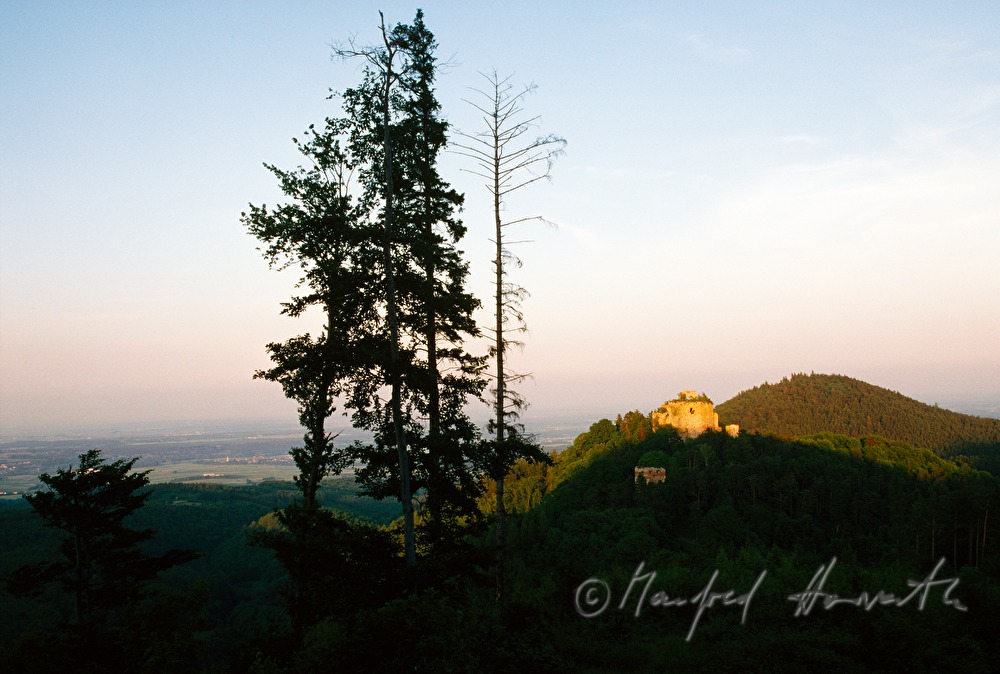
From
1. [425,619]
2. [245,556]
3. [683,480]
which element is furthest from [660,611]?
[245,556]

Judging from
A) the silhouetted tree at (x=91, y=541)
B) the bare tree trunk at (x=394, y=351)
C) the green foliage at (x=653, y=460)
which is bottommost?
the green foliage at (x=653, y=460)

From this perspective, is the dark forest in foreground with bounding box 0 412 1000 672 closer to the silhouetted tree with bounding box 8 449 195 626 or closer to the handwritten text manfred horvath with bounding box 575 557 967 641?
the handwritten text manfred horvath with bounding box 575 557 967 641

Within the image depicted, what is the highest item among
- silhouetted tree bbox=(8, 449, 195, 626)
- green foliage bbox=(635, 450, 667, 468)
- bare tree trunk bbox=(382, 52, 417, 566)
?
bare tree trunk bbox=(382, 52, 417, 566)

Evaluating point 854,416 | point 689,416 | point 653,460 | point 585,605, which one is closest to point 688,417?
point 689,416

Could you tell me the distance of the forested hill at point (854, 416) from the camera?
136125 mm

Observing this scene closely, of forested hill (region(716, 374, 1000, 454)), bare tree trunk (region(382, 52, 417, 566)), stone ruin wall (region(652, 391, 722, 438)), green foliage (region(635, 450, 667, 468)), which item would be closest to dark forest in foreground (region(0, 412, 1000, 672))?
bare tree trunk (region(382, 52, 417, 566))

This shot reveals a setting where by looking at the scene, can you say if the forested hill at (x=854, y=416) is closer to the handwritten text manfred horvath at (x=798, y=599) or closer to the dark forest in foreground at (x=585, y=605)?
the dark forest in foreground at (x=585, y=605)

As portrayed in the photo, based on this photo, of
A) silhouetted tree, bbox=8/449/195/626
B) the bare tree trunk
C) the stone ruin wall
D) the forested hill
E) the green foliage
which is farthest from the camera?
the forested hill

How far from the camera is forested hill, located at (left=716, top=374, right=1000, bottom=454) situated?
447 feet

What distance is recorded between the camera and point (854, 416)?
147375mm

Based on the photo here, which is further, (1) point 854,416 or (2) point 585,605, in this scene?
(1) point 854,416

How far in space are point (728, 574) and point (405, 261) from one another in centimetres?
2143

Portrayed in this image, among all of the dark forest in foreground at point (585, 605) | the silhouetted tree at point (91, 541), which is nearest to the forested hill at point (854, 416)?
the dark forest in foreground at point (585, 605)

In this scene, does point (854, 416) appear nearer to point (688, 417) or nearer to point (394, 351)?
point (688, 417)
